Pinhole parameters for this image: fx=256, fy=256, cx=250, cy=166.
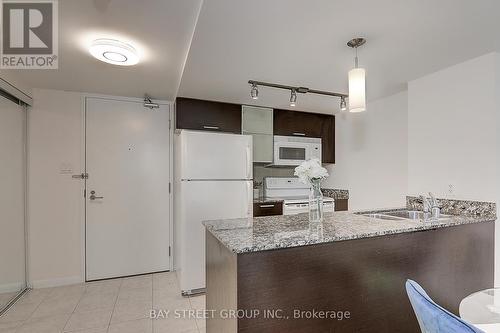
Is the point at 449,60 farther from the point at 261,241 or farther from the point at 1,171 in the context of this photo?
the point at 1,171

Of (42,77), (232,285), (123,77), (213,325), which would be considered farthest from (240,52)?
(42,77)

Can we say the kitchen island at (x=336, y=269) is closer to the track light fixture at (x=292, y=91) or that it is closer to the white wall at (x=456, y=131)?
the white wall at (x=456, y=131)

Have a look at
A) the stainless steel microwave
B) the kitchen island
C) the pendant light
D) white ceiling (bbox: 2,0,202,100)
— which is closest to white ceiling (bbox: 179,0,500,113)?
white ceiling (bbox: 2,0,202,100)

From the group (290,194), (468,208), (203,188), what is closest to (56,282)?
(203,188)

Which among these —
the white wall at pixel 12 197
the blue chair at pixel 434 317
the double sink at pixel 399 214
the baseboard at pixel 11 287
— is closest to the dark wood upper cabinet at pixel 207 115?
the white wall at pixel 12 197

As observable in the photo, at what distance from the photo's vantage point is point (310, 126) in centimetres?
388

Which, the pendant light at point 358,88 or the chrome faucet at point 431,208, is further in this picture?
the chrome faucet at point 431,208

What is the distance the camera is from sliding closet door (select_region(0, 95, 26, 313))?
2486 millimetres

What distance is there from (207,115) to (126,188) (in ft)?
4.59

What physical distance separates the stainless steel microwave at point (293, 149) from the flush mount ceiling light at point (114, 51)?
2.12 m

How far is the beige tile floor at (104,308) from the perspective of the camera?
2.17 m

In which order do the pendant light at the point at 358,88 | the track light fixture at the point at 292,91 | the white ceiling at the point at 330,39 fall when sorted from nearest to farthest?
the white ceiling at the point at 330,39 < the pendant light at the point at 358,88 < the track light fixture at the point at 292,91

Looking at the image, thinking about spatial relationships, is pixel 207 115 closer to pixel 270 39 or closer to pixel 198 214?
pixel 198 214

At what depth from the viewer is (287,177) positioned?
4047 mm
